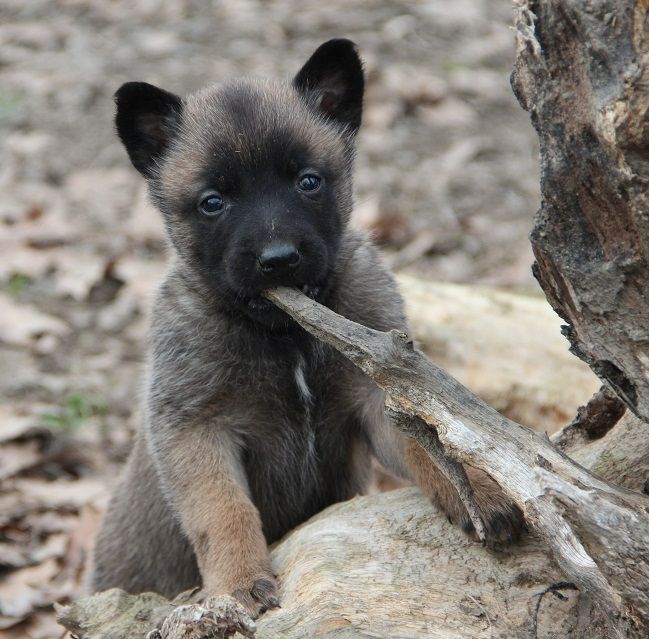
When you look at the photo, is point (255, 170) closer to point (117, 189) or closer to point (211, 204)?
point (211, 204)

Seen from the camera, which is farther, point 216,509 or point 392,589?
point 216,509

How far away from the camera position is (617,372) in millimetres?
2658

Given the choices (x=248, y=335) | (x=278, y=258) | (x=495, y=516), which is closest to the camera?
(x=495, y=516)

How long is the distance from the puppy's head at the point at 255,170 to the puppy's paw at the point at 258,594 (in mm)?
1062

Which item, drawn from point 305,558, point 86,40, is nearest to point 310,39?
point 86,40

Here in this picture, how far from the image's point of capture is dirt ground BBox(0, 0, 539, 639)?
233 inches

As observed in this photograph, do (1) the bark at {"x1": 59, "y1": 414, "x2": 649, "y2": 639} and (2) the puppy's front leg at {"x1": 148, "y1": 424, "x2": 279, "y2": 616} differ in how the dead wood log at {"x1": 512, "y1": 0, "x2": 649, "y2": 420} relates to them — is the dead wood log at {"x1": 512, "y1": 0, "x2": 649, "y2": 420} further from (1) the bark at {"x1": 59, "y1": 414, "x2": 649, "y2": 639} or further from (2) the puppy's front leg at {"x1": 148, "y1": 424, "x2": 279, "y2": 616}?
(2) the puppy's front leg at {"x1": 148, "y1": 424, "x2": 279, "y2": 616}

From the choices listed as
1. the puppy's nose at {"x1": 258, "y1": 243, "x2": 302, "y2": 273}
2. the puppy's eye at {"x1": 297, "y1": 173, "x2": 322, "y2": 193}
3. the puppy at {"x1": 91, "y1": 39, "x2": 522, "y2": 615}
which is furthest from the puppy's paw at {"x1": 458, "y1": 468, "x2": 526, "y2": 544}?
the puppy's eye at {"x1": 297, "y1": 173, "x2": 322, "y2": 193}

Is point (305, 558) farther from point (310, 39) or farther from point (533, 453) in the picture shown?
point (310, 39)

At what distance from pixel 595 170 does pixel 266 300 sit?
67.8 inches

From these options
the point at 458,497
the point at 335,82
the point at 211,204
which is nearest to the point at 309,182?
the point at 211,204

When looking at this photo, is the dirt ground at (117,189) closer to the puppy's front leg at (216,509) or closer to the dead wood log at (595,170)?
the puppy's front leg at (216,509)

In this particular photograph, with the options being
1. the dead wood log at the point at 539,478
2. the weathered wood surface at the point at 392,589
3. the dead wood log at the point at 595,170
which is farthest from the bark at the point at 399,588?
the dead wood log at the point at 595,170

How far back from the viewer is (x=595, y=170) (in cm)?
244
